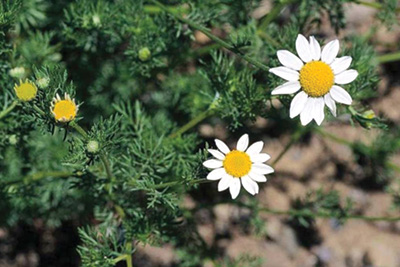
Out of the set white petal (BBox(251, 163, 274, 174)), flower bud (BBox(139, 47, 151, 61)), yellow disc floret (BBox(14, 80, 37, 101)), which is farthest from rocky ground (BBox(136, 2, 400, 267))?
yellow disc floret (BBox(14, 80, 37, 101))

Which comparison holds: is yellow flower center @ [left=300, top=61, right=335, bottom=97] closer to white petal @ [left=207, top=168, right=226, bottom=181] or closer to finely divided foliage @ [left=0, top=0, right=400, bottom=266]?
finely divided foliage @ [left=0, top=0, right=400, bottom=266]

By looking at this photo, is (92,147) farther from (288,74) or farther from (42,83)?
(288,74)

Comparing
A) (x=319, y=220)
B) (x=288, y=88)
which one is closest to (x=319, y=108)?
(x=288, y=88)

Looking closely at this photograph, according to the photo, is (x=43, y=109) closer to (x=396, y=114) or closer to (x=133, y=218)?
(x=133, y=218)

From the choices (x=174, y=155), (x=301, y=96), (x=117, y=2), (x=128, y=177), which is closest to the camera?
(x=301, y=96)

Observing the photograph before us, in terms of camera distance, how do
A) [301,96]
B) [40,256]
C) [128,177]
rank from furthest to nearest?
[40,256] < [128,177] < [301,96]

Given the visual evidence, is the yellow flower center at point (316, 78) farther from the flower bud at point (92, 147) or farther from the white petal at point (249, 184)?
the flower bud at point (92, 147)

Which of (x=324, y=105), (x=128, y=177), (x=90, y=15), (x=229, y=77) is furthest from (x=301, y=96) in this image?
(x=90, y=15)
